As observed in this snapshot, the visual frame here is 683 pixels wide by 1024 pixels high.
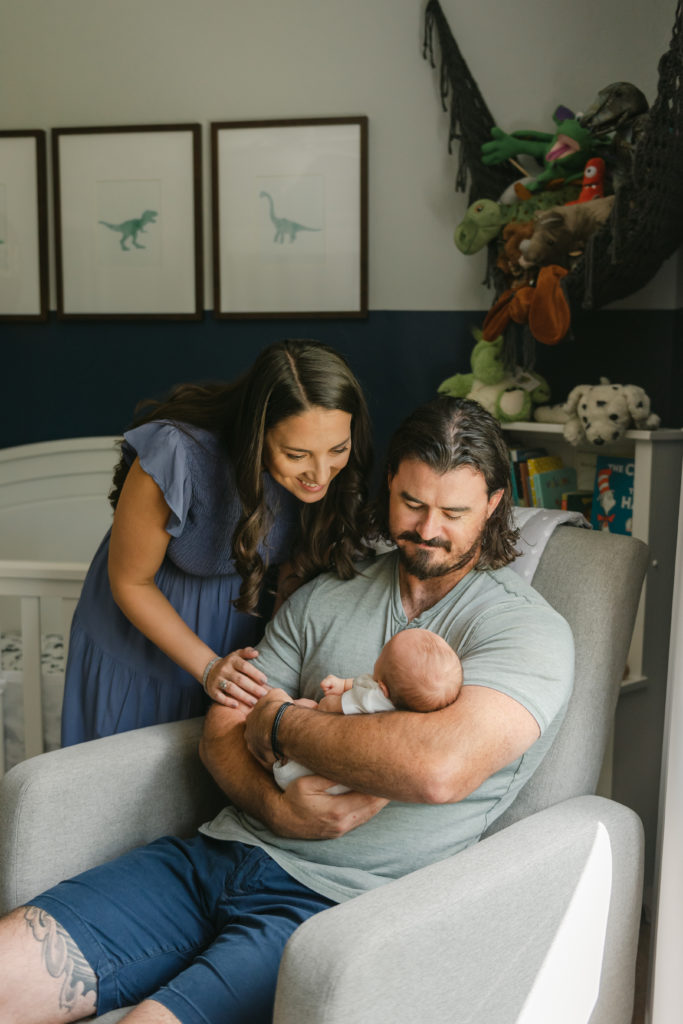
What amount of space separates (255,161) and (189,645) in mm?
1945

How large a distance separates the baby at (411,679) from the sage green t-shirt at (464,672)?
3 centimetres

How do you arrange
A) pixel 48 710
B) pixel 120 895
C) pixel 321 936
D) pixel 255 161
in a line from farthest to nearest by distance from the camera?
pixel 255 161 → pixel 48 710 → pixel 120 895 → pixel 321 936

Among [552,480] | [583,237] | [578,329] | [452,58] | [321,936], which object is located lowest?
[321,936]

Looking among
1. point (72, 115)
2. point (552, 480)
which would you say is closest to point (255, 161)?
point (72, 115)

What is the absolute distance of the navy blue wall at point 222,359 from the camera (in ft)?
8.90

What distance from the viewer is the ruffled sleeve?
4.80 feet

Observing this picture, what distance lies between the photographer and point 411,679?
3.76 ft

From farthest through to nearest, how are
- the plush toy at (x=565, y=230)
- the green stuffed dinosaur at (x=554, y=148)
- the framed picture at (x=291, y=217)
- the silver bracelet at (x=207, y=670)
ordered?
the framed picture at (x=291, y=217)
the green stuffed dinosaur at (x=554, y=148)
the plush toy at (x=565, y=230)
the silver bracelet at (x=207, y=670)

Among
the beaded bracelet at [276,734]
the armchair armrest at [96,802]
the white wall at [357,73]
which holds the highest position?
the white wall at [357,73]

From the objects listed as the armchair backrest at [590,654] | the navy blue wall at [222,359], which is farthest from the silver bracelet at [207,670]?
the navy blue wall at [222,359]

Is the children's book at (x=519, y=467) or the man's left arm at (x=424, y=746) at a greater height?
the children's book at (x=519, y=467)

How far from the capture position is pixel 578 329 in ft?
8.89

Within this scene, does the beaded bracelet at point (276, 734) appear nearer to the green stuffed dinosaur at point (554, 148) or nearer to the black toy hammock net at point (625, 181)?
the black toy hammock net at point (625, 181)

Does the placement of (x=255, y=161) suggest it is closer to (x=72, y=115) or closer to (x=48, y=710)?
(x=72, y=115)
